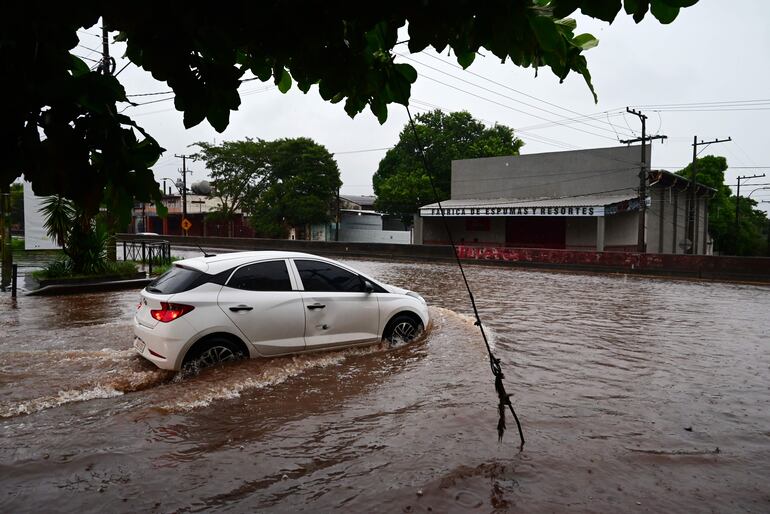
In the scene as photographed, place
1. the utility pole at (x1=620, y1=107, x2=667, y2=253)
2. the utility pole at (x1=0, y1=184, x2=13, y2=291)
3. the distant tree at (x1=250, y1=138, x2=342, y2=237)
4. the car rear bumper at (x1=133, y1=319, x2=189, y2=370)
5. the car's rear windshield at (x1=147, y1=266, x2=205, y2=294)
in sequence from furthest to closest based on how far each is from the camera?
the distant tree at (x1=250, y1=138, x2=342, y2=237)
the utility pole at (x1=620, y1=107, x2=667, y2=253)
the utility pole at (x1=0, y1=184, x2=13, y2=291)
the car's rear windshield at (x1=147, y1=266, x2=205, y2=294)
the car rear bumper at (x1=133, y1=319, x2=189, y2=370)

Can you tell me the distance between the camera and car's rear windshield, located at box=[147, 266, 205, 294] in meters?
6.73

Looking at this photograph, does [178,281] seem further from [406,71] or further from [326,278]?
[406,71]

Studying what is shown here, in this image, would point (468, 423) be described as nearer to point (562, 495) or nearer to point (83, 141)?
point (562, 495)

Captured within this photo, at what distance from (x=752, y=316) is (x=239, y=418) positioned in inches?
477

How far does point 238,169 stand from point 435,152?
1764 cm

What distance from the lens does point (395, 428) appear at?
17.6ft

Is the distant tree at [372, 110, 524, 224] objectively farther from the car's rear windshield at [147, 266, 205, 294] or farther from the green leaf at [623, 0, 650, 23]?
the green leaf at [623, 0, 650, 23]

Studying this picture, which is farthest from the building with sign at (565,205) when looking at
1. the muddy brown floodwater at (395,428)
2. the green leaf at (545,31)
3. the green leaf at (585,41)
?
the green leaf at (545,31)

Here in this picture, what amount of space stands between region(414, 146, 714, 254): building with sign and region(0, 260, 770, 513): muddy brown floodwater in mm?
27273

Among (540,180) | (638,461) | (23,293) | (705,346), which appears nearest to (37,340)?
(23,293)

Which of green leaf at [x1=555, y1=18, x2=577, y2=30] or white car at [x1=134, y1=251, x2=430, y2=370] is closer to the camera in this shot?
green leaf at [x1=555, y1=18, x2=577, y2=30]

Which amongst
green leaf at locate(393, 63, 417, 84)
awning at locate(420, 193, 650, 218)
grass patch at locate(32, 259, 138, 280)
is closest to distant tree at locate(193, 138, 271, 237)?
awning at locate(420, 193, 650, 218)

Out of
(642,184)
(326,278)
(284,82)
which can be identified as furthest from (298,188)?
(284,82)

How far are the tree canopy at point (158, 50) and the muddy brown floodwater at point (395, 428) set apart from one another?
7.79ft
